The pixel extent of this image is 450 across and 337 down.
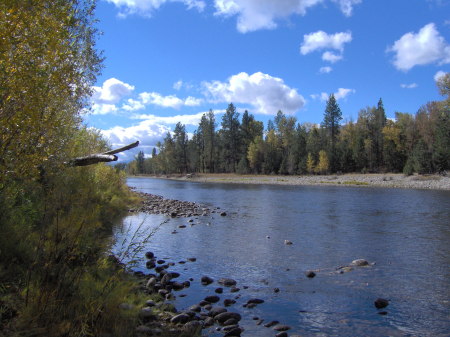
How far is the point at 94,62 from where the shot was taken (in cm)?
1438

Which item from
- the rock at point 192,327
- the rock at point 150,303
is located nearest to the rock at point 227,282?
the rock at point 150,303

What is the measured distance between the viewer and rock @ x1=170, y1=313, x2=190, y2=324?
→ 7.46 metres

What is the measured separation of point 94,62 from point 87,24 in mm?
1418

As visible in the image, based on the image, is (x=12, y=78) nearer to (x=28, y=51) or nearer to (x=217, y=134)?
(x=28, y=51)

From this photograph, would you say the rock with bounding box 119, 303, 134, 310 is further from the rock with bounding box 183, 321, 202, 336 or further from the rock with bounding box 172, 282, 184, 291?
the rock with bounding box 172, 282, 184, 291

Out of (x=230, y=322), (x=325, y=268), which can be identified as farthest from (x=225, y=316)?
(x=325, y=268)

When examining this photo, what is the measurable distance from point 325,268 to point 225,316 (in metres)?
5.41

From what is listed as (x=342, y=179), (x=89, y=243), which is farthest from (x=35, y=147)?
(x=342, y=179)

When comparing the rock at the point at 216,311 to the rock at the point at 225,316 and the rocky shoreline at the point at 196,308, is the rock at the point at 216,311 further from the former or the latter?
the rock at the point at 225,316

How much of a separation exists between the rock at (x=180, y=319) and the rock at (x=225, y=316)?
694mm

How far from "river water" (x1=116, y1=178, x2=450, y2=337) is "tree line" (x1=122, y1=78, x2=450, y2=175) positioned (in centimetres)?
5623

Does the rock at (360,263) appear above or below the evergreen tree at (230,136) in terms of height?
below

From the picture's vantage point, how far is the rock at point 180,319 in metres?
7.46

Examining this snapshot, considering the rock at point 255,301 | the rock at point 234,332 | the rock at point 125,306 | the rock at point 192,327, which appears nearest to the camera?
the rock at point 125,306
